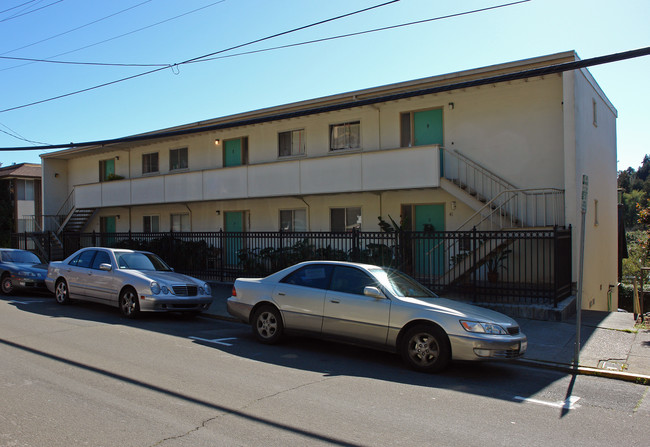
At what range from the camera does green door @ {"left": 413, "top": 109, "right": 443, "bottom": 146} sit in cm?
1587

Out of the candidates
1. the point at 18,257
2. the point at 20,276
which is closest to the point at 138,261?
the point at 20,276

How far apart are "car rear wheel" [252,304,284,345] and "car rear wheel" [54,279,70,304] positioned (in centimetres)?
626

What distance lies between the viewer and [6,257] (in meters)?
15.3

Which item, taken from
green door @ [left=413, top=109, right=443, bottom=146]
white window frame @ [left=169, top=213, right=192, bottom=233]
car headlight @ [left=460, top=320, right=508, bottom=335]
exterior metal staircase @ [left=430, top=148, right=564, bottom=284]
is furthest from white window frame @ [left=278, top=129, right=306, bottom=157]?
car headlight @ [left=460, top=320, right=508, bottom=335]

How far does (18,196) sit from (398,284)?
32.8m

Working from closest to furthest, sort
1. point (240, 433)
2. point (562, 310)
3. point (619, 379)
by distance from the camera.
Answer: point (240, 433) → point (619, 379) → point (562, 310)

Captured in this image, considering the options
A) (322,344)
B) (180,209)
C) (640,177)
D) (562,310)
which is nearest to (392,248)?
(562,310)

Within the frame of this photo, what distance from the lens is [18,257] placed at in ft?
50.9

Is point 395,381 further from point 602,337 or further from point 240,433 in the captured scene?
point 602,337

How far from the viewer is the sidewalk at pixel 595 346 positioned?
7363mm

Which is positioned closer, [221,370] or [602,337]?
[221,370]

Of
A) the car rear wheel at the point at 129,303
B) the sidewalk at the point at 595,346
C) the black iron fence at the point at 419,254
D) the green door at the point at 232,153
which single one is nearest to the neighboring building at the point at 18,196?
the black iron fence at the point at 419,254

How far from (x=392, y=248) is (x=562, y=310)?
4258 mm

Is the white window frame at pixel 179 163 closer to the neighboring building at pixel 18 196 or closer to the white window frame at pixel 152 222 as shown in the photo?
the white window frame at pixel 152 222
